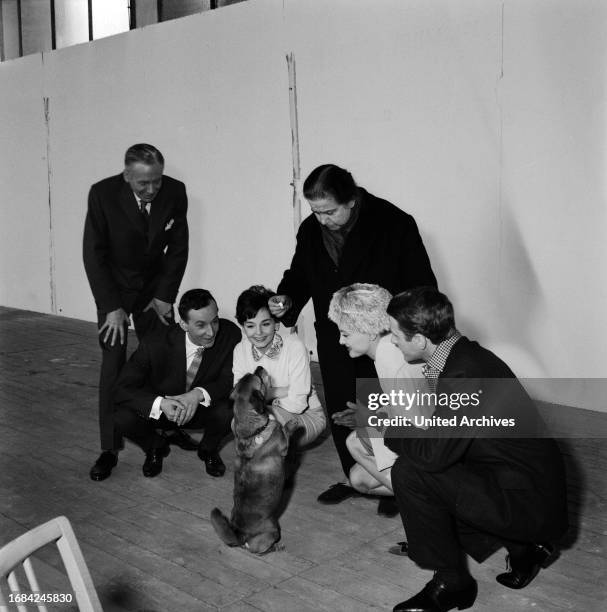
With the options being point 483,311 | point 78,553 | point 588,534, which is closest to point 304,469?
point 588,534

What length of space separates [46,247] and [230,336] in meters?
5.59

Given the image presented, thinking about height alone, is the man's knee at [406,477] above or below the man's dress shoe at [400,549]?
above

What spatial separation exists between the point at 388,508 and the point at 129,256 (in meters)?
1.65

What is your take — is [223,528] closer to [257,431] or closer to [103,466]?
[257,431]

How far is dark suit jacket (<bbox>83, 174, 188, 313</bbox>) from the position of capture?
12.6 ft

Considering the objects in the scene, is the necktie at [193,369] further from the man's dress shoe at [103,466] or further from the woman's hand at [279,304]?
the woman's hand at [279,304]

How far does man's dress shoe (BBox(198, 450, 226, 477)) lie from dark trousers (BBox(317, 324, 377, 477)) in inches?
25.9

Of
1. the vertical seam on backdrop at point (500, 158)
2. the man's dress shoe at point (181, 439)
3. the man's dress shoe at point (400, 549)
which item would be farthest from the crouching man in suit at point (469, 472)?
the vertical seam on backdrop at point (500, 158)

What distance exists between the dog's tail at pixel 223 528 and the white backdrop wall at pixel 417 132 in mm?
2601

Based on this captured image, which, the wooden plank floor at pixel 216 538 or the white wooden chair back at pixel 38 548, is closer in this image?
the white wooden chair back at pixel 38 548

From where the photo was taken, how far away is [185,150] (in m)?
7.22

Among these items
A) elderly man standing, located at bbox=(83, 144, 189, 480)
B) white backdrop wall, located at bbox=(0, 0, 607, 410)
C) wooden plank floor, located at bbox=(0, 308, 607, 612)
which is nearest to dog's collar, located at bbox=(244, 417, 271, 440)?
wooden plank floor, located at bbox=(0, 308, 607, 612)

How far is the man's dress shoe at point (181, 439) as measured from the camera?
13.9ft

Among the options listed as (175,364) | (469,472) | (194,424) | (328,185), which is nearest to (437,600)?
(469,472)
